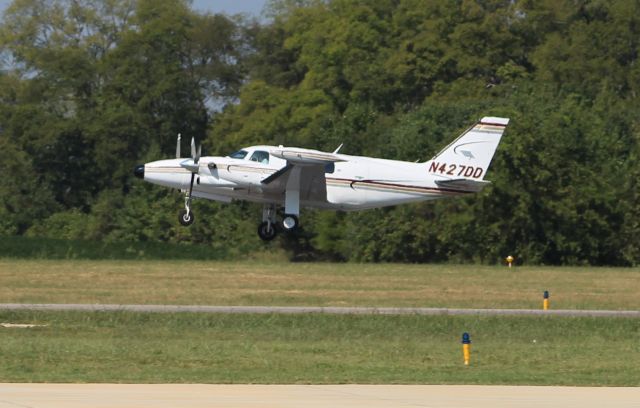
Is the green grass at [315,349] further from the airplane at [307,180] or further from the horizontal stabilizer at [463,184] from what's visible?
the airplane at [307,180]

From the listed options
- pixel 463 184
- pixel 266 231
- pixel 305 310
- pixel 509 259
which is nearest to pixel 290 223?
pixel 266 231

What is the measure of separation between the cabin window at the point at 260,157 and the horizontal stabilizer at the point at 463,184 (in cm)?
Answer: 526

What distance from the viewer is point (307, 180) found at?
44406 millimetres

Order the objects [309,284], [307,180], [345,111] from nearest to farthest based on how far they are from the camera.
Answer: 1. [309,284]
2. [307,180]
3. [345,111]

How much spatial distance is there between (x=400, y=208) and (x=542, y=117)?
22.8ft

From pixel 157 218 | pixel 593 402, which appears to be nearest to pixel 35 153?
pixel 157 218

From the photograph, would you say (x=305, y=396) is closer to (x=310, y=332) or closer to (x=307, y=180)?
(x=310, y=332)

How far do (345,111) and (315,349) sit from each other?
178 feet

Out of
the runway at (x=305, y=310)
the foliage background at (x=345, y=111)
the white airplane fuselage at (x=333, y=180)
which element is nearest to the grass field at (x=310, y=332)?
the runway at (x=305, y=310)

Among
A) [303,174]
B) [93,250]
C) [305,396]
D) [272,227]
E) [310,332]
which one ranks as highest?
[303,174]

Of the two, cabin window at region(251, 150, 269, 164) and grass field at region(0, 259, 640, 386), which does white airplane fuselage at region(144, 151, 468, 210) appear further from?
grass field at region(0, 259, 640, 386)

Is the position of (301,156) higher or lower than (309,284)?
higher

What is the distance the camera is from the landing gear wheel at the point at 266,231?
4412 cm

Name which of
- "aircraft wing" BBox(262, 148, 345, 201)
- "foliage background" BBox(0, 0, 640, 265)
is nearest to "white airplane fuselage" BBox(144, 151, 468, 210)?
"aircraft wing" BBox(262, 148, 345, 201)
